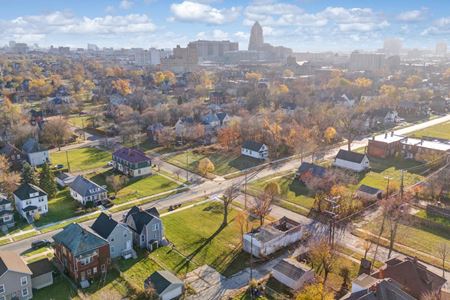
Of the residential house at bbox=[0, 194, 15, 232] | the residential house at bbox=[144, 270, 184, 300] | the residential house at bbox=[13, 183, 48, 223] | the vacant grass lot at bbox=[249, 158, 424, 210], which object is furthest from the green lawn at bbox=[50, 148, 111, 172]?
the residential house at bbox=[144, 270, 184, 300]

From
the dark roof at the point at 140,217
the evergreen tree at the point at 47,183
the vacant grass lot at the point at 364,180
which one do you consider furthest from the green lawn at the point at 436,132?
the evergreen tree at the point at 47,183

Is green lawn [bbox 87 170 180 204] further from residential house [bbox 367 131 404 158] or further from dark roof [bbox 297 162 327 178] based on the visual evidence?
residential house [bbox 367 131 404 158]

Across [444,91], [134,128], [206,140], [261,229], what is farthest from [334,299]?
[444,91]

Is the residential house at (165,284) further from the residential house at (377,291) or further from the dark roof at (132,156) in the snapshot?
the dark roof at (132,156)

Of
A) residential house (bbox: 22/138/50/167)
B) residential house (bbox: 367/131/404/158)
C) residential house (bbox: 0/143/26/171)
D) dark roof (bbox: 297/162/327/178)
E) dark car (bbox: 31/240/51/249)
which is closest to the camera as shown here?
dark car (bbox: 31/240/51/249)

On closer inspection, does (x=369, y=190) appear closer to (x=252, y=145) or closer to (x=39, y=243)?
(x=252, y=145)

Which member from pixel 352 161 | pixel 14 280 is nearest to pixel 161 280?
pixel 14 280
